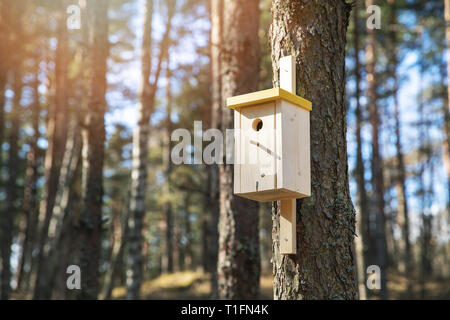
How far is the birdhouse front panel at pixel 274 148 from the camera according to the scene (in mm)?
3748

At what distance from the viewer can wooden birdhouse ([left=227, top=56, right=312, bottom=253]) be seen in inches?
147

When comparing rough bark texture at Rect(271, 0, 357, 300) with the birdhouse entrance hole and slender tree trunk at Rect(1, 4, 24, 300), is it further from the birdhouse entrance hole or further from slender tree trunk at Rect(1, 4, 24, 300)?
slender tree trunk at Rect(1, 4, 24, 300)

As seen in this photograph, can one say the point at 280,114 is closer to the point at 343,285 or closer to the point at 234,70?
the point at 343,285

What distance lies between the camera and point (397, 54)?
20.2 m

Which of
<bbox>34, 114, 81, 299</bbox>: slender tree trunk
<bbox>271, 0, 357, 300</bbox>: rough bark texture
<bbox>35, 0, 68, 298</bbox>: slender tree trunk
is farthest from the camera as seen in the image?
<bbox>35, 0, 68, 298</bbox>: slender tree trunk

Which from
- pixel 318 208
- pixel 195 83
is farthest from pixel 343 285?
pixel 195 83

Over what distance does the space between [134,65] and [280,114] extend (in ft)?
49.1

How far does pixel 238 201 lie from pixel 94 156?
9.35 ft

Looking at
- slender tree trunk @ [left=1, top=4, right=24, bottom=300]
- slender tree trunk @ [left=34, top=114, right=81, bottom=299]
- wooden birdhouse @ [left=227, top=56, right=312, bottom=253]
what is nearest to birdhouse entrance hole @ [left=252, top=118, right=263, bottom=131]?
wooden birdhouse @ [left=227, top=56, right=312, bottom=253]

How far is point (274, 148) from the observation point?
3820 mm

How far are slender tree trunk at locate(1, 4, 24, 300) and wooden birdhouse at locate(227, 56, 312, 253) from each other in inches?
371

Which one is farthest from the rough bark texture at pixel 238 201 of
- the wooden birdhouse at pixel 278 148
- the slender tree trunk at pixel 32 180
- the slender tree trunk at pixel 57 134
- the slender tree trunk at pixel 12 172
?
the slender tree trunk at pixel 32 180

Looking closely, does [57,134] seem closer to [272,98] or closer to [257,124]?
[257,124]

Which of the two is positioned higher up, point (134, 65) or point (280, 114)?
point (134, 65)
